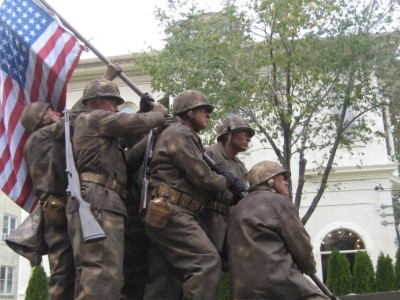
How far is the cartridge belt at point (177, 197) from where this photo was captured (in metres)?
5.35

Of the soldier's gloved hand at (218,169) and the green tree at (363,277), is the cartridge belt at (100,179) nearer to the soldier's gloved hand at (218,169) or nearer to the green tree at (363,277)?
the soldier's gloved hand at (218,169)

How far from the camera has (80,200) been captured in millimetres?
4941

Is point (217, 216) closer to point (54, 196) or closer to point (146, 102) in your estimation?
point (146, 102)

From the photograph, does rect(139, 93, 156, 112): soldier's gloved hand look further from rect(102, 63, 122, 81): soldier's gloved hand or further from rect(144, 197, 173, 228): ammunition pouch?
rect(144, 197, 173, 228): ammunition pouch

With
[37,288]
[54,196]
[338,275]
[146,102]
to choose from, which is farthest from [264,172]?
[37,288]

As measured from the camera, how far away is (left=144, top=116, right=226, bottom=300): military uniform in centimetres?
508

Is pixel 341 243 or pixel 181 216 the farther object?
pixel 341 243

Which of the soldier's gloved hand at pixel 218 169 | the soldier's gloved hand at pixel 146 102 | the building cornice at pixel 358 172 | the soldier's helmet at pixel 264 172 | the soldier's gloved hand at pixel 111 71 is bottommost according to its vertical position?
the soldier's helmet at pixel 264 172

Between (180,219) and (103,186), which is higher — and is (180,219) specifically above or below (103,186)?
below

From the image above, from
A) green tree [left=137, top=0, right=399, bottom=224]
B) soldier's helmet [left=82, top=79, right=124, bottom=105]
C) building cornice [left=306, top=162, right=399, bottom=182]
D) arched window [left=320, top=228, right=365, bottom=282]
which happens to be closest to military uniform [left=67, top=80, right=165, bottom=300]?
soldier's helmet [left=82, top=79, right=124, bottom=105]

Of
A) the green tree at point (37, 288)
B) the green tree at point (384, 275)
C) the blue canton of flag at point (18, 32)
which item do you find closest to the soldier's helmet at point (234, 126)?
the blue canton of flag at point (18, 32)

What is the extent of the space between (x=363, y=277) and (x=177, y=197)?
12.4 meters

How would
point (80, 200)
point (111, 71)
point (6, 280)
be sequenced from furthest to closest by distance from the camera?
1. point (6, 280)
2. point (111, 71)
3. point (80, 200)

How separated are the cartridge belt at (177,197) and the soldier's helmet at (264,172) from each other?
577 mm
